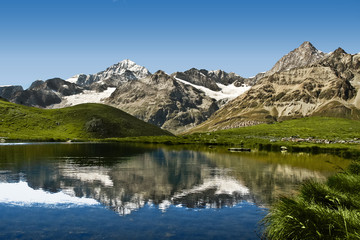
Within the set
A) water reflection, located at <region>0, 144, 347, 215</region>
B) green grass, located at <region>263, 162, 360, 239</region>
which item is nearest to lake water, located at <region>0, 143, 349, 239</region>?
water reflection, located at <region>0, 144, 347, 215</region>

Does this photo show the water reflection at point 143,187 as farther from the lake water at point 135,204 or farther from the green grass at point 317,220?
the green grass at point 317,220

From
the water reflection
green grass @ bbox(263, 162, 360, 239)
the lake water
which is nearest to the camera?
green grass @ bbox(263, 162, 360, 239)

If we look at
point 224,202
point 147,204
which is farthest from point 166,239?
point 224,202

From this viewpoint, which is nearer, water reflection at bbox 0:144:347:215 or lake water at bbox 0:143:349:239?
lake water at bbox 0:143:349:239

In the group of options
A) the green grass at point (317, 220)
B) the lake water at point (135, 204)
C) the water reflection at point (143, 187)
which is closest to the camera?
the green grass at point (317, 220)

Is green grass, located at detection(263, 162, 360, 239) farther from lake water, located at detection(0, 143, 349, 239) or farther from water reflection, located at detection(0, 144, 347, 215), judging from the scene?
water reflection, located at detection(0, 144, 347, 215)

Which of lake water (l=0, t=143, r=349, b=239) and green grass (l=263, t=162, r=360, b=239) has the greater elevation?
green grass (l=263, t=162, r=360, b=239)

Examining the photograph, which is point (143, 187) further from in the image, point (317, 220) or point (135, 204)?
point (317, 220)

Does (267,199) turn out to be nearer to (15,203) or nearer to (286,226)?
(286,226)

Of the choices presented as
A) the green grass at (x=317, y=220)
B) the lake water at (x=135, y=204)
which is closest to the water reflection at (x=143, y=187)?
the lake water at (x=135, y=204)

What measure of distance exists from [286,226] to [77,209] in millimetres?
19007

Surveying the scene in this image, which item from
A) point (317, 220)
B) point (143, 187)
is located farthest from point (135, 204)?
point (317, 220)

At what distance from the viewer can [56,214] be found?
2816 centimetres

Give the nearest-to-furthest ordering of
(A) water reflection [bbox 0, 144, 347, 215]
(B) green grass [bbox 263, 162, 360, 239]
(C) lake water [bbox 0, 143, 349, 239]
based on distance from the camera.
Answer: (B) green grass [bbox 263, 162, 360, 239] < (C) lake water [bbox 0, 143, 349, 239] < (A) water reflection [bbox 0, 144, 347, 215]
